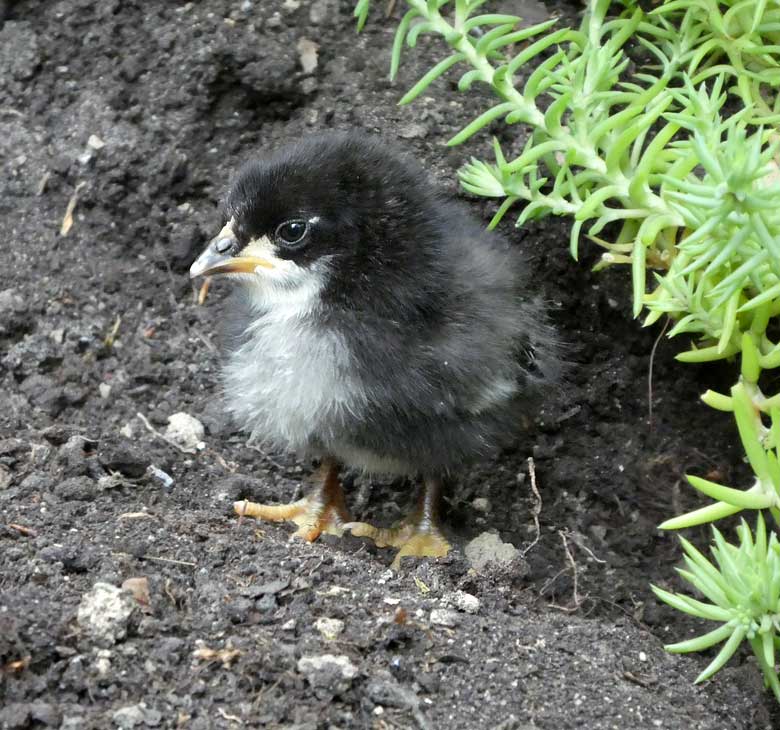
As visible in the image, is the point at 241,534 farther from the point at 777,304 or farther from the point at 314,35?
the point at 314,35

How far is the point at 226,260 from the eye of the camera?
3.57 m

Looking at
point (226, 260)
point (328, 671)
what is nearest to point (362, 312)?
point (226, 260)

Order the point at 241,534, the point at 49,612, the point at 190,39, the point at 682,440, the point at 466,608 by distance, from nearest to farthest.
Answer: the point at 49,612 → the point at 466,608 → the point at 241,534 → the point at 682,440 → the point at 190,39

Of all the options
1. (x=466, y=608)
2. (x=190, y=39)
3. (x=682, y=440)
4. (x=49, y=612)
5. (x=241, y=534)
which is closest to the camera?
(x=49, y=612)

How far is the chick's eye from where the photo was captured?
351 cm

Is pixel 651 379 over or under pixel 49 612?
under

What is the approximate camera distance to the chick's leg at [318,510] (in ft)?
12.3

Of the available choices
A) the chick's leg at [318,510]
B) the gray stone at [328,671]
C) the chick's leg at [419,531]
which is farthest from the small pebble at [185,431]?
the gray stone at [328,671]

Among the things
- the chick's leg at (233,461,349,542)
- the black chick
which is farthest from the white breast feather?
the chick's leg at (233,461,349,542)

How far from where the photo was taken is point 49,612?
8.63 feet

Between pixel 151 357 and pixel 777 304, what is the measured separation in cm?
230

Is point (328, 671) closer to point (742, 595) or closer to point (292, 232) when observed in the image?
point (742, 595)

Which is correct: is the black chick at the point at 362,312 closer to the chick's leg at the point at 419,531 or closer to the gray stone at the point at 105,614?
the chick's leg at the point at 419,531

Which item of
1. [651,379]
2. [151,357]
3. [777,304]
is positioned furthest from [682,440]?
[151,357]
